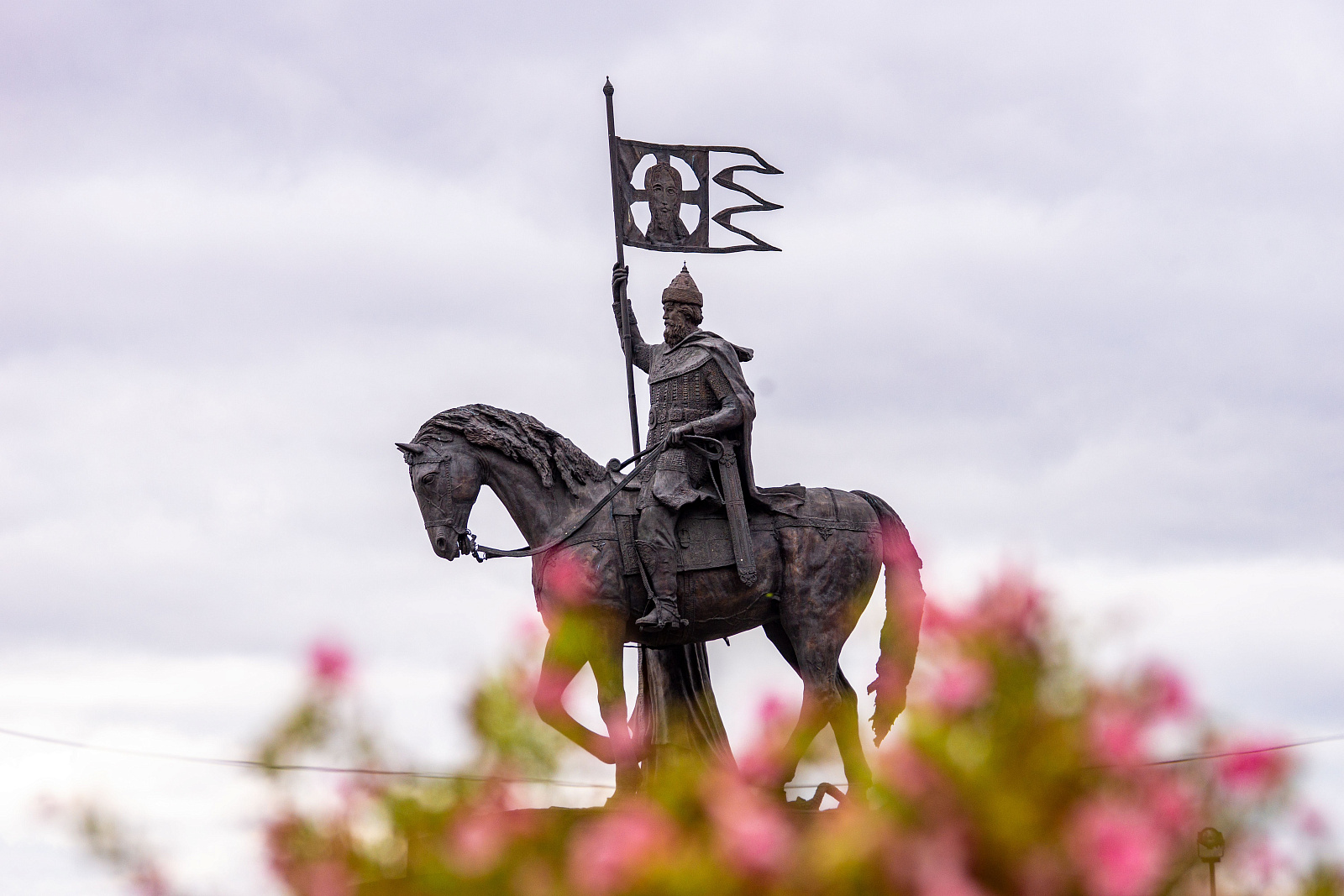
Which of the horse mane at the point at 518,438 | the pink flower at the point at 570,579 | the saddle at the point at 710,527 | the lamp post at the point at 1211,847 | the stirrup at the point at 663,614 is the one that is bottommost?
the lamp post at the point at 1211,847

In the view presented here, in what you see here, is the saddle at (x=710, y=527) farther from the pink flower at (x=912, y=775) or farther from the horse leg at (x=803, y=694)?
the pink flower at (x=912, y=775)

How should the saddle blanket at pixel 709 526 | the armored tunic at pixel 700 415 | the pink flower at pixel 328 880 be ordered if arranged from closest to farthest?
the pink flower at pixel 328 880 → the saddle blanket at pixel 709 526 → the armored tunic at pixel 700 415

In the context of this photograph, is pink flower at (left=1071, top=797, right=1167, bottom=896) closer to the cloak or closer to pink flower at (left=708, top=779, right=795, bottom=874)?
pink flower at (left=708, top=779, right=795, bottom=874)

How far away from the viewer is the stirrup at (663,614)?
11336 millimetres

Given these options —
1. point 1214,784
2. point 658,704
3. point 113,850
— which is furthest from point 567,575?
point 1214,784

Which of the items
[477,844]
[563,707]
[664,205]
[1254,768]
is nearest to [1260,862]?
[1254,768]

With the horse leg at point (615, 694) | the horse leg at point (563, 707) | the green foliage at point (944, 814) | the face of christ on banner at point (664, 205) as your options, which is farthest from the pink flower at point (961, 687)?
the face of christ on banner at point (664, 205)

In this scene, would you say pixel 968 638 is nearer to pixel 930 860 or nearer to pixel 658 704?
pixel 930 860

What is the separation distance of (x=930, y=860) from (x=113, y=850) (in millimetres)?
2486

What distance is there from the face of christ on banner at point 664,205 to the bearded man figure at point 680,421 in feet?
2.36

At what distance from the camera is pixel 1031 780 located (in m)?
4.14

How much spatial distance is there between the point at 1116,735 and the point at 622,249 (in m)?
8.84

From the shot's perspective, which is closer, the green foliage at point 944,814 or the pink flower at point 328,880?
the green foliage at point 944,814

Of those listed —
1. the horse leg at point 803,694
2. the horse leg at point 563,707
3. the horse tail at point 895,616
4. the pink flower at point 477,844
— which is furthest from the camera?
the horse tail at point 895,616
